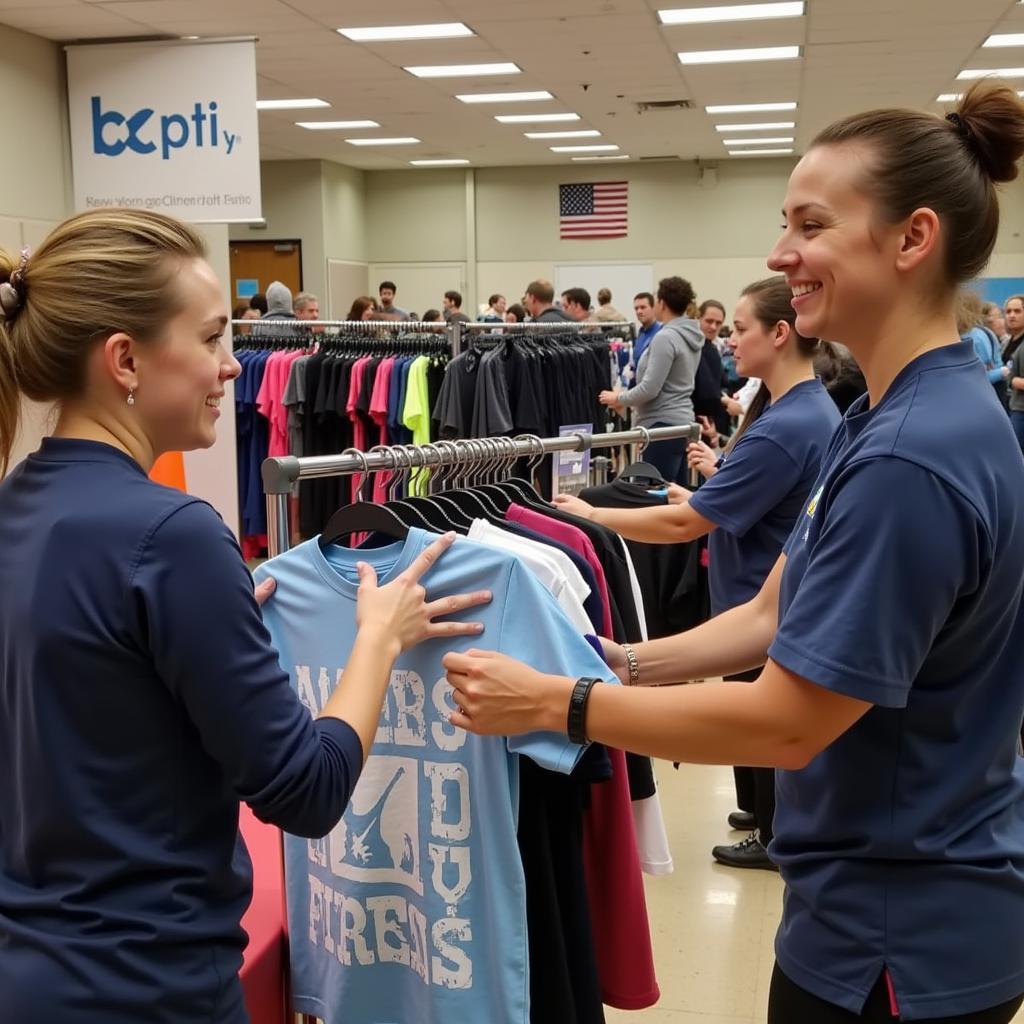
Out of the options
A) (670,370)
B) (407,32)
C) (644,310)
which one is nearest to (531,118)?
(644,310)

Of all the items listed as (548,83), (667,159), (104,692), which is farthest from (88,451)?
(667,159)

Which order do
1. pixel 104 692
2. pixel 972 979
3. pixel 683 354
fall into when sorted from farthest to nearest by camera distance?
pixel 683 354 < pixel 972 979 < pixel 104 692

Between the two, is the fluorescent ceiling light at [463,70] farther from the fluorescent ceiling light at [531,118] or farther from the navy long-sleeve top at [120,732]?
the navy long-sleeve top at [120,732]

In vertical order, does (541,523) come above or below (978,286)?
below

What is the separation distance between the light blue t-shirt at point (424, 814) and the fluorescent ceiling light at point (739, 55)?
9.10m

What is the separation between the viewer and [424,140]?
1473 cm

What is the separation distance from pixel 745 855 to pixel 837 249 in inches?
106

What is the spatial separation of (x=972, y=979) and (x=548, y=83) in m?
10.6

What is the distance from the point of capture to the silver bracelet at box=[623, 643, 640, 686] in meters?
1.77

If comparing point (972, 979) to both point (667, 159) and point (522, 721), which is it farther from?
point (667, 159)

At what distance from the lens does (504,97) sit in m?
11.8

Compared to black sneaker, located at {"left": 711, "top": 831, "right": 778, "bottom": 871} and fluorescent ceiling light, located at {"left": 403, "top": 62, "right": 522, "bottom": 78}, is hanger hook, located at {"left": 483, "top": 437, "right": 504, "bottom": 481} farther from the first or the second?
fluorescent ceiling light, located at {"left": 403, "top": 62, "right": 522, "bottom": 78}

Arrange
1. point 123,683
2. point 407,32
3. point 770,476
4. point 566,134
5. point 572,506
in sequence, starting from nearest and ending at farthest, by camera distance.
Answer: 1. point 123,683
2. point 572,506
3. point 770,476
4. point 407,32
5. point 566,134

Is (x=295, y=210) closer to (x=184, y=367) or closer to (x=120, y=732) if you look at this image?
(x=184, y=367)
